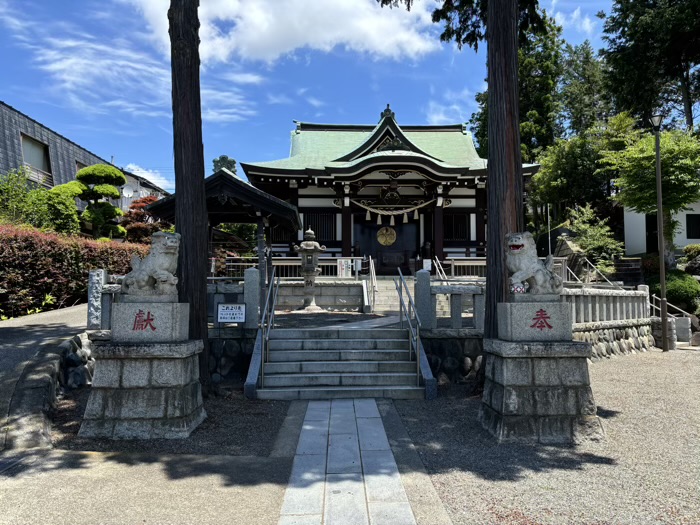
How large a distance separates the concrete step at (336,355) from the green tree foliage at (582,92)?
32.9m

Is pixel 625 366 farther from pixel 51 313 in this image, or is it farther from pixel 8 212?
pixel 8 212

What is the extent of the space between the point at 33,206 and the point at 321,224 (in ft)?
36.6

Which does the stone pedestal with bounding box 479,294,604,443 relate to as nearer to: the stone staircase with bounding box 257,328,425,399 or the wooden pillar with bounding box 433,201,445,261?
the stone staircase with bounding box 257,328,425,399

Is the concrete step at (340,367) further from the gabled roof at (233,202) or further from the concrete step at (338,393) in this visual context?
the gabled roof at (233,202)

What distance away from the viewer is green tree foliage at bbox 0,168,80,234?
52.4 ft

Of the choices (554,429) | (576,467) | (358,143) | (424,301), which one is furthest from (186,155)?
(358,143)

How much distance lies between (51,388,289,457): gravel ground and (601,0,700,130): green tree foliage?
27.0 metres

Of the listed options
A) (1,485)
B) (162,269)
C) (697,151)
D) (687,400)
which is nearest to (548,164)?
(697,151)

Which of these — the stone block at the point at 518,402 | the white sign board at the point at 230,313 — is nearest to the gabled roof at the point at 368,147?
the white sign board at the point at 230,313

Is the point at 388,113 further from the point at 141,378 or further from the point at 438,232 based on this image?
the point at 141,378

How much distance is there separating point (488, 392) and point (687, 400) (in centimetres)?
379

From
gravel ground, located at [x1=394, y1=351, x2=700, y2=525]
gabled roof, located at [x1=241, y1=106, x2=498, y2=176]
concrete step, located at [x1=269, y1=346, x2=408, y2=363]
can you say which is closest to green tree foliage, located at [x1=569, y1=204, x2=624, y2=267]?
gabled roof, located at [x1=241, y1=106, x2=498, y2=176]

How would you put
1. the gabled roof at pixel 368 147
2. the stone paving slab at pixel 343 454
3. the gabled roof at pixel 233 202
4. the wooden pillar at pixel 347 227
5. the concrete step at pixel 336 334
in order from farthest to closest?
1. the wooden pillar at pixel 347 227
2. the gabled roof at pixel 368 147
3. the gabled roof at pixel 233 202
4. the concrete step at pixel 336 334
5. the stone paving slab at pixel 343 454

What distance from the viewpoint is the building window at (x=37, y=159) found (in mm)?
22481
